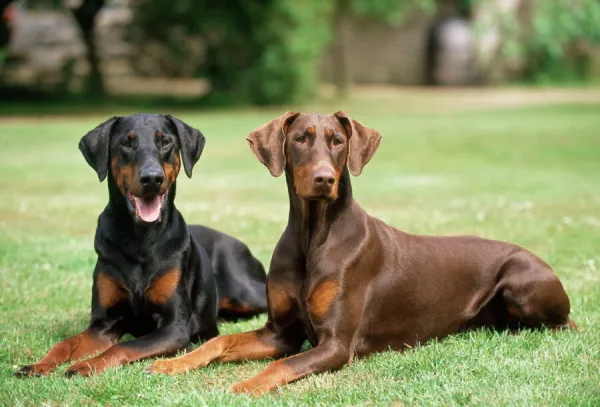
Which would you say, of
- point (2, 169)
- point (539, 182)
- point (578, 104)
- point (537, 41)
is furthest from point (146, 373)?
point (537, 41)

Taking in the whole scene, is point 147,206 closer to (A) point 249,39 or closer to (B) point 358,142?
(B) point 358,142

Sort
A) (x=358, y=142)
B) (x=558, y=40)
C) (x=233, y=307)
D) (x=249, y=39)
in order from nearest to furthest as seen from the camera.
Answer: (x=358, y=142) → (x=233, y=307) → (x=249, y=39) → (x=558, y=40)

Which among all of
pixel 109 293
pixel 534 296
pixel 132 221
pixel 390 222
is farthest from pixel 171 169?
pixel 390 222

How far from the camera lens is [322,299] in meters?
5.41

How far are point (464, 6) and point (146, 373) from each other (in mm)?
31316

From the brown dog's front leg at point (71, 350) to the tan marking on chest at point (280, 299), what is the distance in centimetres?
108

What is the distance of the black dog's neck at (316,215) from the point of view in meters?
5.61

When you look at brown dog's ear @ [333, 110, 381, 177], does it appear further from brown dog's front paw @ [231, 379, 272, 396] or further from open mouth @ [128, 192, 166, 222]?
brown dog's front paw @ [231, 379, 272, 396]

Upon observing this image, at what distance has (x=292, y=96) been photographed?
26625mm

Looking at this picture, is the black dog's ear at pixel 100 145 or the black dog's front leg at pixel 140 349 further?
the black dog's ear at pixel 100 145

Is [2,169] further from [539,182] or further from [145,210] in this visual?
[145,210]

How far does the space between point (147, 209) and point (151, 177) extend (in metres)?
0.27

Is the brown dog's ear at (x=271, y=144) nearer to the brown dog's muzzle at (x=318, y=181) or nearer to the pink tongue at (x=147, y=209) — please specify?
the brown dog's muzzle at (x=318, y=181)

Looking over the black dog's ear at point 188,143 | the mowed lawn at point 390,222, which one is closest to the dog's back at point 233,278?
the mowed lawn at point 390,222
